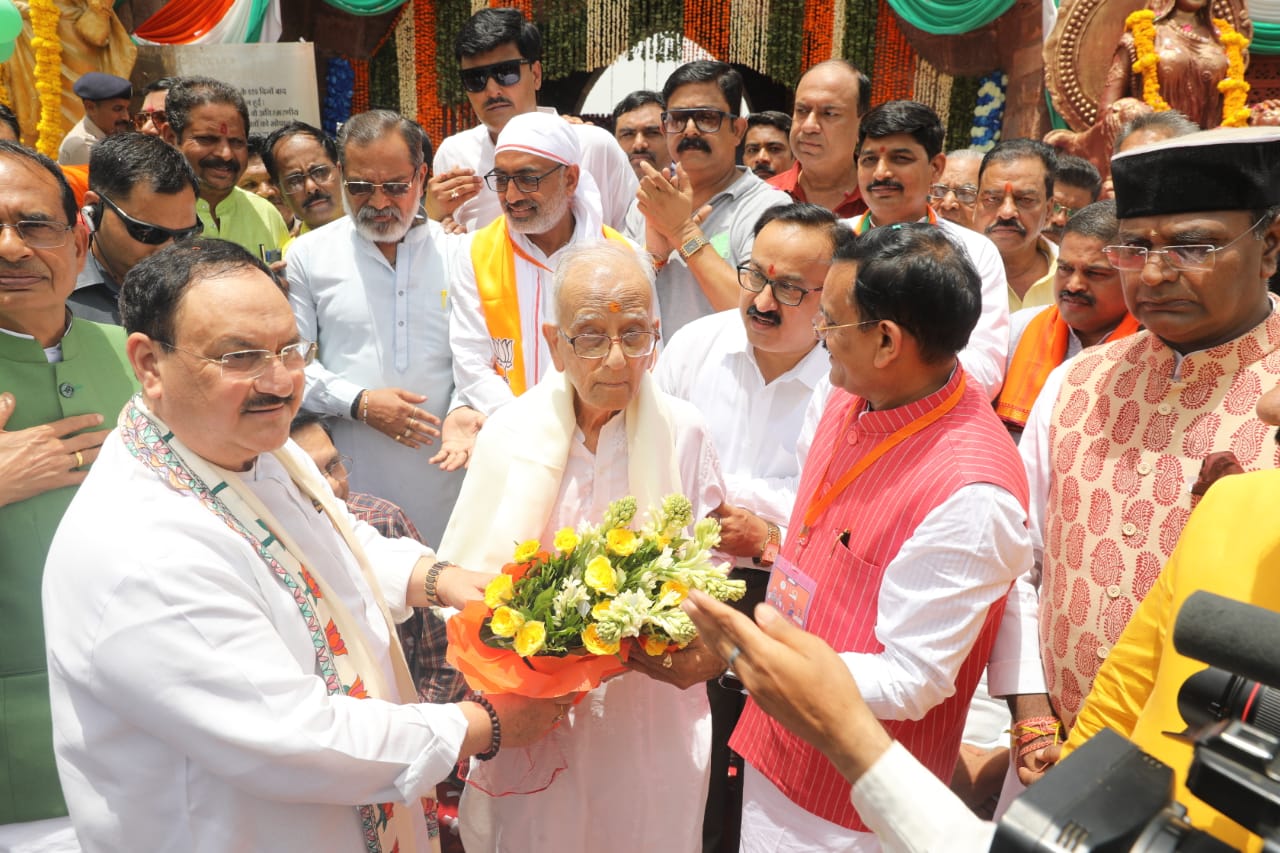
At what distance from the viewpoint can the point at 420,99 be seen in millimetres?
13688

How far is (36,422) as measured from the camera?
7.79 feet

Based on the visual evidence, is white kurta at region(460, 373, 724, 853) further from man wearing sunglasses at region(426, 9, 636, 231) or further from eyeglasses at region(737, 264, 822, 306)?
man wearing sunglasses at region(426, 9, 636, 231)

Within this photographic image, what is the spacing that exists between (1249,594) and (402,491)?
10.6ft

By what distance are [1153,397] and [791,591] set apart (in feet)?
3.13

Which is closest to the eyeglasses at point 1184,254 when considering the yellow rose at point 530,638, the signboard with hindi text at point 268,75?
the yellow rose at point 530,638

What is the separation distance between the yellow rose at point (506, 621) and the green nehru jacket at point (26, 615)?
110 centimetres

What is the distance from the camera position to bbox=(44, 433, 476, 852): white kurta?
162 centimetres

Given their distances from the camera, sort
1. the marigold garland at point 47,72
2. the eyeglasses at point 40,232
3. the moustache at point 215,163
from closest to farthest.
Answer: the eyeglasses at point 40,232 → the moustache at point 215,163 → the marigold garland at point 47,72

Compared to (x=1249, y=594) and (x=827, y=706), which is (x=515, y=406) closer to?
(x=827, y=706)

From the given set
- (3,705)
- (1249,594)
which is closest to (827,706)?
(1249,594)

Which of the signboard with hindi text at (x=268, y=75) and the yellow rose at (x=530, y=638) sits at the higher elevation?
the signboard with hindi text at (x=268, y=75)

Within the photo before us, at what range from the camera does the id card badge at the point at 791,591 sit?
2221 millimetres

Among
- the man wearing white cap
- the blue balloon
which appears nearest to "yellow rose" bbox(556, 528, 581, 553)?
the man wearing white cap

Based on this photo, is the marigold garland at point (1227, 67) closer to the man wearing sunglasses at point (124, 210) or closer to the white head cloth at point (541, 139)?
the white head cloth at point (541, 139)
